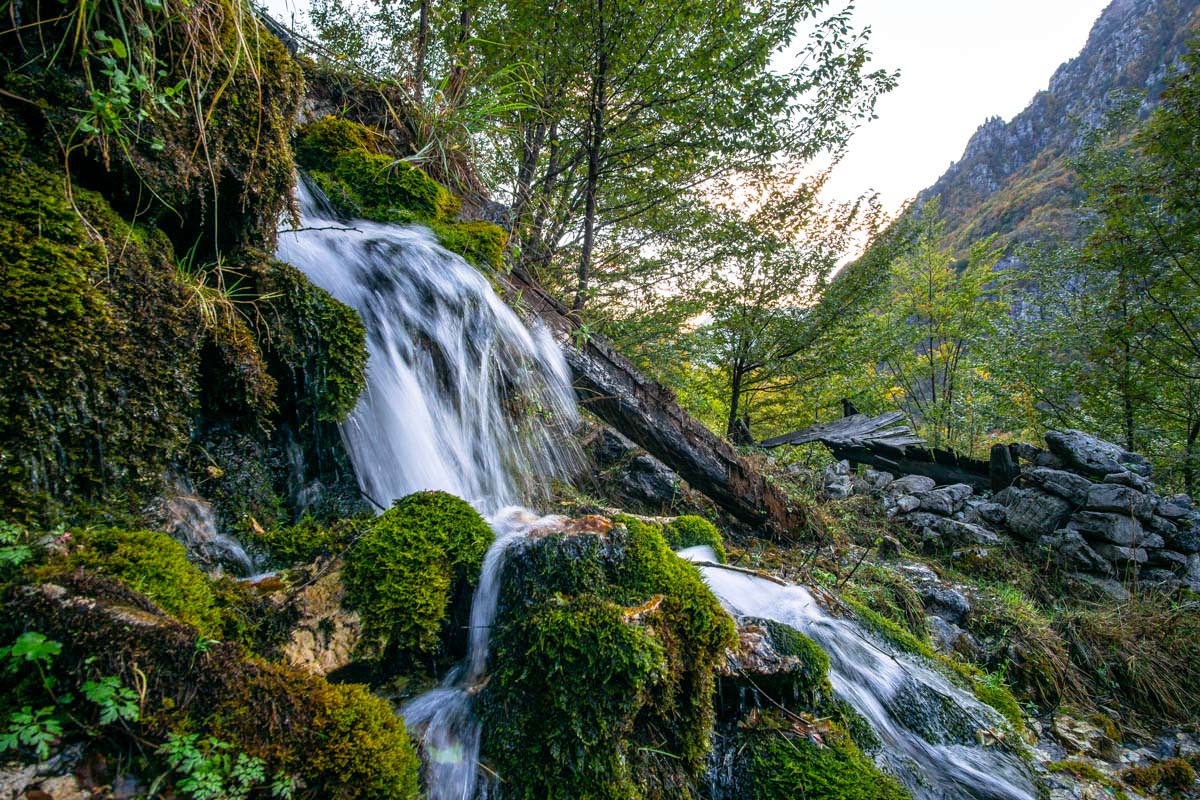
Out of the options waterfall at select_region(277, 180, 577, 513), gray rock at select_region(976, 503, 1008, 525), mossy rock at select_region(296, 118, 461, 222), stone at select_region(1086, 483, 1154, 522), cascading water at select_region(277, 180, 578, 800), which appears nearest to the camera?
cascading water at select_region(277, 180, 578, 800)

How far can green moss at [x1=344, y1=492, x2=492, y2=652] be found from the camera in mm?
2186

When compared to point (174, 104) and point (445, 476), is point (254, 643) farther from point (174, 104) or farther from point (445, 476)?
point (174, 104)

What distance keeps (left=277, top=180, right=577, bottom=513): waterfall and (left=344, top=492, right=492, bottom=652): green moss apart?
629 mm

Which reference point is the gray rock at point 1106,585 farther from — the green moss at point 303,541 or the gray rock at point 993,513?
the green moss at point 303,541

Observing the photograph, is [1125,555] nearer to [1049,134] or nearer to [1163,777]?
→ [1163,777]

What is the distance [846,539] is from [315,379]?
5669 millimetres

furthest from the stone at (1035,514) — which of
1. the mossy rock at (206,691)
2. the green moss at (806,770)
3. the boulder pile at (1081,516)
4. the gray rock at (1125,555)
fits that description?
the mossy rock at (206,691)

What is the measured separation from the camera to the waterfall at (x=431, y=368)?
326cm

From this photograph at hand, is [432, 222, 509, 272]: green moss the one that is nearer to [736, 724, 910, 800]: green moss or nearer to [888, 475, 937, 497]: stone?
[736, 724, 910, 800]: green moss

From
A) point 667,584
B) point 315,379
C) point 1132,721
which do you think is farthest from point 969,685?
point 315,379

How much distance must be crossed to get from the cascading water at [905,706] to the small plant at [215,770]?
2313mm

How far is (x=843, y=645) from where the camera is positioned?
9.96 feet

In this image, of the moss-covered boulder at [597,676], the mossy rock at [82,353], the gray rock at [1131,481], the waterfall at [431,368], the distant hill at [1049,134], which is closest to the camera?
the mossy rock at [82,353]

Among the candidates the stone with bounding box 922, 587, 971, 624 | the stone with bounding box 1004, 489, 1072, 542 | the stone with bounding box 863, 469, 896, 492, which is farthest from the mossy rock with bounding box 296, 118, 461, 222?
the stone with bounding box 1004, 489, 1072, 542
